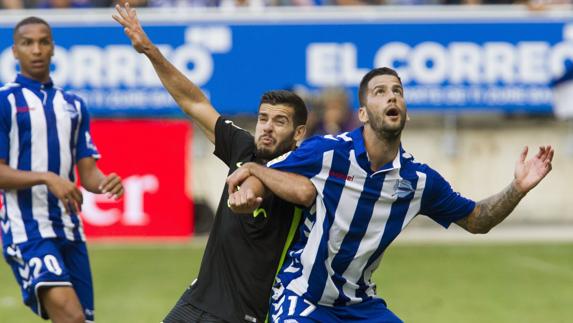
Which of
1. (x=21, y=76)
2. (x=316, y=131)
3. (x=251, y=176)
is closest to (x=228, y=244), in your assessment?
(x=251, y=176)

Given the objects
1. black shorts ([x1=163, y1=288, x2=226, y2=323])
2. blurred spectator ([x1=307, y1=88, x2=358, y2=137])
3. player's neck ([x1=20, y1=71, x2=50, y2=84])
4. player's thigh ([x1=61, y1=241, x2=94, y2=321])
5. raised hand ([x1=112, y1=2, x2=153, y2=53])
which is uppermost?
raised hand ([x1=112, y1=2, x2=153, y2=53])

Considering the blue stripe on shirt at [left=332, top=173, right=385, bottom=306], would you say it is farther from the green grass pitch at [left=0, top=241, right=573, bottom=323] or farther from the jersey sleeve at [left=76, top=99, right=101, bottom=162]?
the green grass pitch at [left=0, top=241, right=573, bottom=323]

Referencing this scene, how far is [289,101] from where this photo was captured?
694 centimetres

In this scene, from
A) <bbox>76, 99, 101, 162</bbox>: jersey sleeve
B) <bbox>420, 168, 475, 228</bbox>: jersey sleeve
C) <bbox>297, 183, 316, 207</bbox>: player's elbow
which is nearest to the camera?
<bbox>297, 183, 316, 207</bbox>: player's elbow

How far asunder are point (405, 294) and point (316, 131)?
7.16ft

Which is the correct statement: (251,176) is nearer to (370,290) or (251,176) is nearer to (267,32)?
(370,290)

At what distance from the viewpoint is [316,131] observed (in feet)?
38.6

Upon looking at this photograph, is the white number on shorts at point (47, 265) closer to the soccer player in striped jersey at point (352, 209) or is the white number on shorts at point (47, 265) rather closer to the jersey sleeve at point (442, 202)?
the soccer player in striped jersey at point (352, 209)

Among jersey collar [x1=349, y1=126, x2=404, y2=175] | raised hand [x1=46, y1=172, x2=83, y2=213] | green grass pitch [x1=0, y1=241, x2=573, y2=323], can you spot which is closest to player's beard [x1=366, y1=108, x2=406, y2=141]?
jersey collar [x1=349, y1=126, x2=404, y2=175]

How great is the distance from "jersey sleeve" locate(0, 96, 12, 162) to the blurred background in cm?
860

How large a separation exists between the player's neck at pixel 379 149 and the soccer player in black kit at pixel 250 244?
15.9 inches

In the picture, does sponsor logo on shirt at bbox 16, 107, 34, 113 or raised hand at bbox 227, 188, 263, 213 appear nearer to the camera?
raised hand at bbox 227, 188, 263, 213

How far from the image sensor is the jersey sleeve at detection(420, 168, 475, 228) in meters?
6.70

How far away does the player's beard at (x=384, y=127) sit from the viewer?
641 cm
